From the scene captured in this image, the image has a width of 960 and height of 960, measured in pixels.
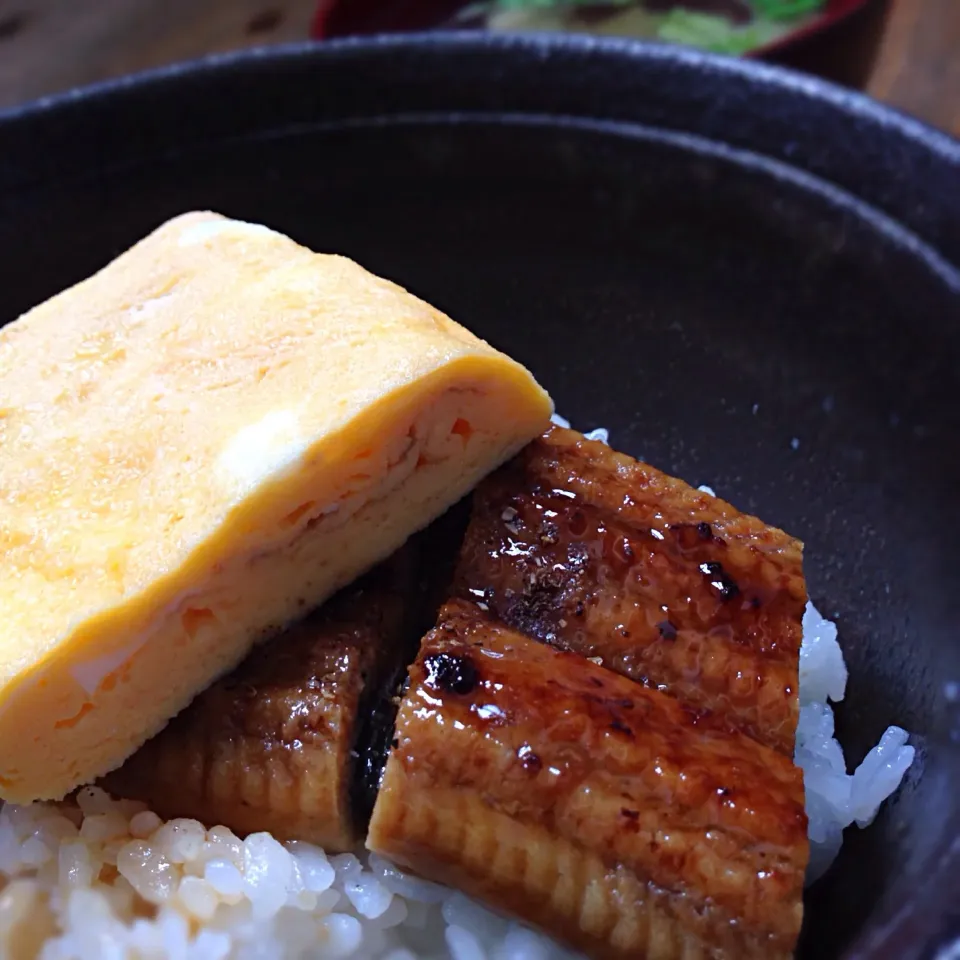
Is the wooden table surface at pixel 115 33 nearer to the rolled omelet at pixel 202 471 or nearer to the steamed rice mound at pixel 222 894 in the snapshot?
the rolled omelet at pixel 202 471

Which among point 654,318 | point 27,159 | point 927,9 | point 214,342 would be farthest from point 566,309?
point 927,9

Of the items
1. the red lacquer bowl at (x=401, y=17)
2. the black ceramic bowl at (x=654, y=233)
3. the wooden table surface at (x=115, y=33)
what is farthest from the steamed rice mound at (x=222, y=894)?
the wooden table surface at (x=115, y=33)

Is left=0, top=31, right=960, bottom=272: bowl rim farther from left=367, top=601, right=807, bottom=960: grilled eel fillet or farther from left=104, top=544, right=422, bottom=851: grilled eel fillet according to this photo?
left=104, top=544, right=422, bottom=851: grilled eel fillet

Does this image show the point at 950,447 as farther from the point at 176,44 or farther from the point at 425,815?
the point at 176,44

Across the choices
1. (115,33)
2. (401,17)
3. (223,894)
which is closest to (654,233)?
(223,894)

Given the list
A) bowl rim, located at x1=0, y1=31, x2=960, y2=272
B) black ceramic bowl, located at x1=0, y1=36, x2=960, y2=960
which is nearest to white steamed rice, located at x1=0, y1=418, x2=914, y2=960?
black ceramic bowl, located at x1=0, y1=36, x2=960, y2=960

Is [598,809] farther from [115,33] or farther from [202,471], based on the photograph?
[115,33]
